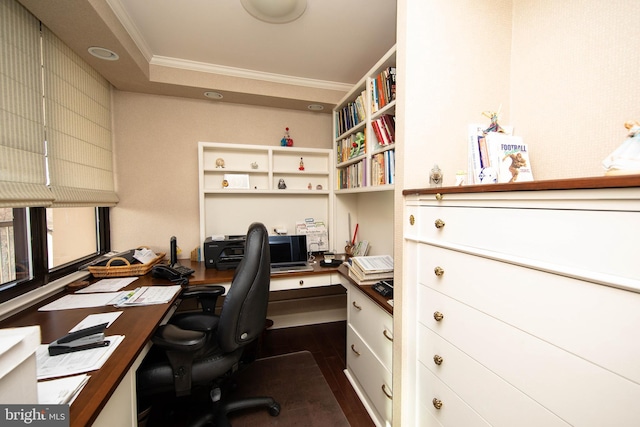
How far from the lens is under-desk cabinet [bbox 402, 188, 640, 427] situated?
550 mm

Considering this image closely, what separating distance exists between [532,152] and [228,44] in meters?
2.17

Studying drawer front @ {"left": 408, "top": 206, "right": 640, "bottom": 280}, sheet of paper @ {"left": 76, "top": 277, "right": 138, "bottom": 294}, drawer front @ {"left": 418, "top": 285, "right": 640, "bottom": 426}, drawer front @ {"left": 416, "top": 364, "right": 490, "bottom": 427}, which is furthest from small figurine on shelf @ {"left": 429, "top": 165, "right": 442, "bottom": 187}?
sheet of paper @ {"left": 76, "top": 277, "right": 138, "bottom": 294}

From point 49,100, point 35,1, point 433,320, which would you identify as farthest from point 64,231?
point 433,320

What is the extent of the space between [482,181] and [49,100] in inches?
99.6

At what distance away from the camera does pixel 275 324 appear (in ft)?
8.69

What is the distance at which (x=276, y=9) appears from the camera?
1.55 m

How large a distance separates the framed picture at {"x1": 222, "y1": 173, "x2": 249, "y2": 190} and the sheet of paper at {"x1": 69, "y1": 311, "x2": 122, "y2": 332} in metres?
1.48

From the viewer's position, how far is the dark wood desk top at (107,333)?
0.66m

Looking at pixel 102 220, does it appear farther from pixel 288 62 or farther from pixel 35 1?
pixel 288 62

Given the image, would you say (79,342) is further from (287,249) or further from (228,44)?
(228,44)

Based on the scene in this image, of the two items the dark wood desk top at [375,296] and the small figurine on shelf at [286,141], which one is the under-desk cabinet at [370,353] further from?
the small figurine on shelf at [286,141]

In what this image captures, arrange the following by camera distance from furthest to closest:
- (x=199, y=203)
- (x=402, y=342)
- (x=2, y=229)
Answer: (x=199, y=203) → (x=2, y=229) → (x=402, y=342)

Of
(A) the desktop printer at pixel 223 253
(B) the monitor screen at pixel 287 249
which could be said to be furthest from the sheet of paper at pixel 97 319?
(B) the monitor screen at pixel 287 249

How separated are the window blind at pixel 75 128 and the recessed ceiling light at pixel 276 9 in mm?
1271
